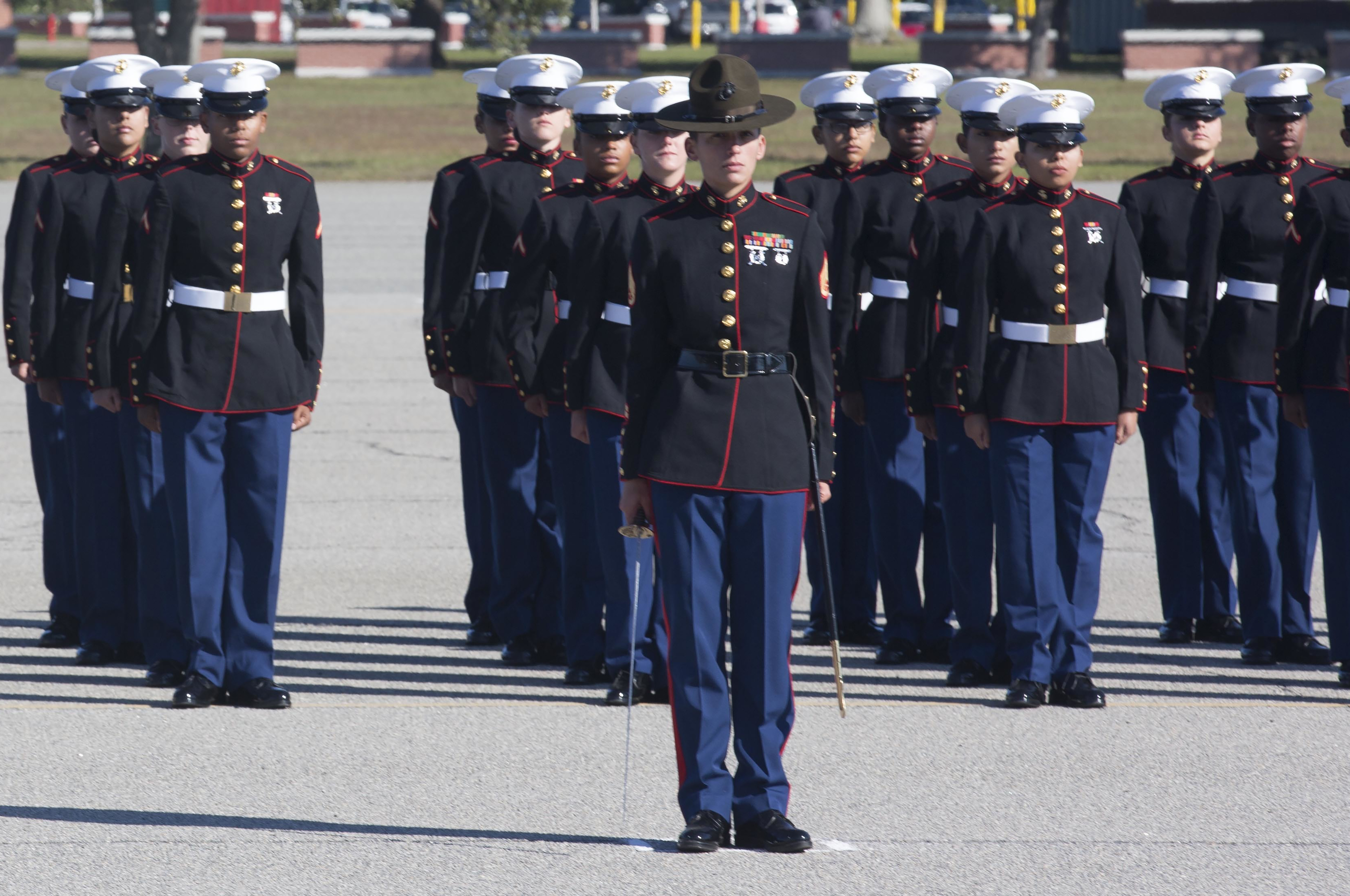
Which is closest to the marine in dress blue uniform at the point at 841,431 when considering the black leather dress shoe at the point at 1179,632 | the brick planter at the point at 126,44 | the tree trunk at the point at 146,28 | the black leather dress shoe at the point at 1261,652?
the black leather dress shoe at the point at 1179,632

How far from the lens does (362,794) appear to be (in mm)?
5961

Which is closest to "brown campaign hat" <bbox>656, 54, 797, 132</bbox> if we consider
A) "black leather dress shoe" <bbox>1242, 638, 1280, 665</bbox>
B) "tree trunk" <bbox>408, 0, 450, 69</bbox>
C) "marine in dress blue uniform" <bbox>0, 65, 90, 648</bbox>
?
"marine in dress blue uniform" <bbox>0, 65, 90, 648</bbox>

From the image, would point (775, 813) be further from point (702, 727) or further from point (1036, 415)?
point (1036, 415)

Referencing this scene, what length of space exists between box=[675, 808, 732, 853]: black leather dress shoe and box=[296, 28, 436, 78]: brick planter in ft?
137

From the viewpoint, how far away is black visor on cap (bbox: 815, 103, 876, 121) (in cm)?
778

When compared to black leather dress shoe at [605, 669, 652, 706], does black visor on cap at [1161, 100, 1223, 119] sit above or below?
above

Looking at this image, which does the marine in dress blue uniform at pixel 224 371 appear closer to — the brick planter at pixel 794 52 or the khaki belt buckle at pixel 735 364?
the khaki belt buckle at pixel 735 364

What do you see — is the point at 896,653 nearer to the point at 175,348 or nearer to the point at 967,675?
the point at 967,675

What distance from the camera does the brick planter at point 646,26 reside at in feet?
196

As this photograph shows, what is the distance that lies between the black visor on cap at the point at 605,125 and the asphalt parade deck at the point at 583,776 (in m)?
2.18

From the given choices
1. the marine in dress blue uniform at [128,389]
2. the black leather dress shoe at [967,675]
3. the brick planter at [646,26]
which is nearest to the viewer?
the marine in dress blue uniform at [128,389]

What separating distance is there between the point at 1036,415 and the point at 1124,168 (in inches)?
808

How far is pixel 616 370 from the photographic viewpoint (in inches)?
278

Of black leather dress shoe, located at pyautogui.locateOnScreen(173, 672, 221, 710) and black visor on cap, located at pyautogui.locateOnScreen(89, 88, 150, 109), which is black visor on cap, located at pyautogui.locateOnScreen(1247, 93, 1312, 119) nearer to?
black visor on cap, located at pyautogui.locateOnScreen(89, 88, 150, 109)
